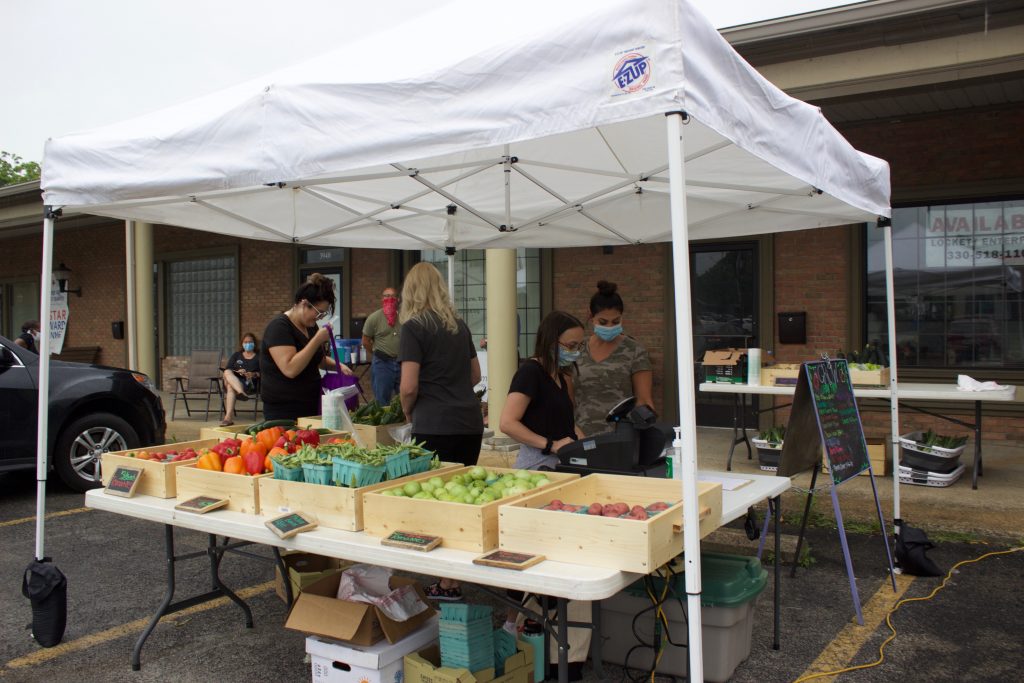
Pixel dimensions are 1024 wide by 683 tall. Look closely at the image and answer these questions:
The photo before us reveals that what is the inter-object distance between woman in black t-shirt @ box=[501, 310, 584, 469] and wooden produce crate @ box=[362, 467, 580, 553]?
111 cm

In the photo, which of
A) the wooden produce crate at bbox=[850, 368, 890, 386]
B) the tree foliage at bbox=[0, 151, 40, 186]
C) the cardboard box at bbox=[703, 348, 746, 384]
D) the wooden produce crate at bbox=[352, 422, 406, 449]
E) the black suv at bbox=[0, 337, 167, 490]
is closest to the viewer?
the wooden produce crate at bbox=[352, 422, 406, 449]

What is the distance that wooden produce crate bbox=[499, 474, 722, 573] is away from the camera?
2.47 m

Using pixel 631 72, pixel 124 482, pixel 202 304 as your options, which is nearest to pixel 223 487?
pixel 124 482

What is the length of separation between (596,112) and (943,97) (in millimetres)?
6351

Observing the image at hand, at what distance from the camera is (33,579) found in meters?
4.01

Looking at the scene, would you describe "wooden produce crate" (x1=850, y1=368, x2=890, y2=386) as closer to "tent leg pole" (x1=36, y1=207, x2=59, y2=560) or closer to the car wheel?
"tent leg pole" (x1=36, y1=207, x2=59, y2=560)

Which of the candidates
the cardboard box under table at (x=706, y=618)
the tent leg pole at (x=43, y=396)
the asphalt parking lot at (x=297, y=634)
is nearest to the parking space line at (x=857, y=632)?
the asphalt parking lot at (x=297, y=634)

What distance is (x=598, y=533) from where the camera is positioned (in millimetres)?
2535

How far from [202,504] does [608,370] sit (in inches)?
92.4

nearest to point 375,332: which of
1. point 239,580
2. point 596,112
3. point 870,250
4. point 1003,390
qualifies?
point 239,580

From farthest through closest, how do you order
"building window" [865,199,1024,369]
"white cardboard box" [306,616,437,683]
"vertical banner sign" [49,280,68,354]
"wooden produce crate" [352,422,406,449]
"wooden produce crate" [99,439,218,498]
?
"vertical banner sign" [49,280,68,354], "building window" [865,199,1024,369], "wooden produce crate" [352,422,406,449], "wooden produce crate" [99,439,218,498], "white cardboard box" [306,616,437,683]

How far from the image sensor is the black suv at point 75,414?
669cm

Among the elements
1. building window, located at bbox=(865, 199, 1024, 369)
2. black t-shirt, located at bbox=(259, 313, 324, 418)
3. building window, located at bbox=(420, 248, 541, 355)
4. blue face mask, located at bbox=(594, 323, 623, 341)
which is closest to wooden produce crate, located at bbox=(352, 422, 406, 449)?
black t-shirt, located at bbox=(259, 313, 324, 418)

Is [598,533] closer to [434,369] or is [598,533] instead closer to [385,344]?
[434,369]
